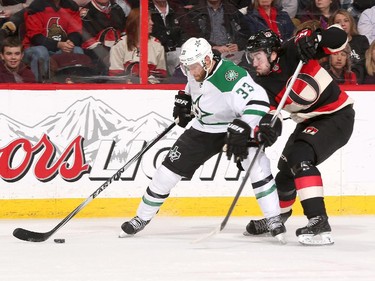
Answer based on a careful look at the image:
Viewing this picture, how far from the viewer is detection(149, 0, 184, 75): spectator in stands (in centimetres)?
710

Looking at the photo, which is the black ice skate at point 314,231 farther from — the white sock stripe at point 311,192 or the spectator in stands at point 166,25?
the spectator in stands at point 166,25

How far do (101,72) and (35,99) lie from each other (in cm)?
47

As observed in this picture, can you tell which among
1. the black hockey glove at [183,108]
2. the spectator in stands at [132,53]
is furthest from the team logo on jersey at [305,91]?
the spectator in stands at [132,53]

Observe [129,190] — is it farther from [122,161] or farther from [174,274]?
[174,274]

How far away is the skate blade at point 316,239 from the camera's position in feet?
18.1

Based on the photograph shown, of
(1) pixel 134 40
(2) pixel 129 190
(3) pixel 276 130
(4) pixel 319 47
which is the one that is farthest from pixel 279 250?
(1) pixel 134 40

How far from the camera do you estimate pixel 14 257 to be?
204 inches

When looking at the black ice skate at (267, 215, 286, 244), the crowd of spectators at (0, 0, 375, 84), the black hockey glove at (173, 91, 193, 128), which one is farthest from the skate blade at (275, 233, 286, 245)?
the crowd of spectators at (0, 0, 375, 84)

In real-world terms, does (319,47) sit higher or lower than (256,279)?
higher

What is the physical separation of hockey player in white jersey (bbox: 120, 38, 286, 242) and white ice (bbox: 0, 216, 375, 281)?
0.23 m

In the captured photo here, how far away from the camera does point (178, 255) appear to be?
5.24 m

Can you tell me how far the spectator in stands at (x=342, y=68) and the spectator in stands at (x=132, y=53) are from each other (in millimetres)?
1097

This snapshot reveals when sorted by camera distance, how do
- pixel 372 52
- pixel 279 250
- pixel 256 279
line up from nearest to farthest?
1. pixel 256 279
2. pixel 279 250
3. pixel 372 52

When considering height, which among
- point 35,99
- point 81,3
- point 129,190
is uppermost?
point 81,3
